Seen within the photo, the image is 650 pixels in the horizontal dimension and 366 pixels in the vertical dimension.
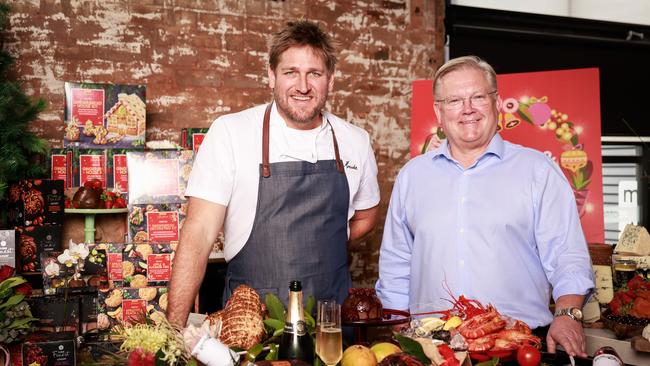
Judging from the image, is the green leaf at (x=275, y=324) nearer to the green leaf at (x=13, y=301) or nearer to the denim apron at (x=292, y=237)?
the denim apron at (x=292, y=237)

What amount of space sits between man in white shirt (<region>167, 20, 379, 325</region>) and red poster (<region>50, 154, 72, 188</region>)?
170cm

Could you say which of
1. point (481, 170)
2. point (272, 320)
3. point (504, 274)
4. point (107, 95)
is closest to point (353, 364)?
point (272, 320)

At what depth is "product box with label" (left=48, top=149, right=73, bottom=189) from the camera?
4.15 m

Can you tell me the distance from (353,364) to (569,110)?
2.81 m

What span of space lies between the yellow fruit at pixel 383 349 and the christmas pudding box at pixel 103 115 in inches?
108

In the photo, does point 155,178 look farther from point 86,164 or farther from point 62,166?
point 62,166

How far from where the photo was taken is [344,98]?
5.11 m

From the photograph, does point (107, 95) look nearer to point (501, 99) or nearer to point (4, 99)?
point (4, 99)

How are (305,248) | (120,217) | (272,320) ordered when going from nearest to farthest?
(272,320) → (305,248) → (120,217)

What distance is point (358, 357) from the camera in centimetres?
178

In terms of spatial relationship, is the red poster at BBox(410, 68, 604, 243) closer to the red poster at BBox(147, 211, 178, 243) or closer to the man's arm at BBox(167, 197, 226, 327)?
the red poster at BBox(147, 211, 178, 243)

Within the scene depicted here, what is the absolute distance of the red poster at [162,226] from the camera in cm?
405

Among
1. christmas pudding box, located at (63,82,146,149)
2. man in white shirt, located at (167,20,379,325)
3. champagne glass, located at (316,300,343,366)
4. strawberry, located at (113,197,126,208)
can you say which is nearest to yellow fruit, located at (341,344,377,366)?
champagne glass, located at (316,300,343,366)

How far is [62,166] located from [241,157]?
6.07 ft
